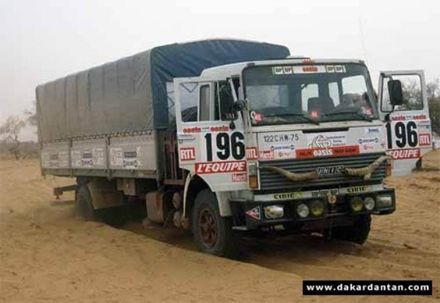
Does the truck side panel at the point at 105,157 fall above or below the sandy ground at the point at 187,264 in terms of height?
above

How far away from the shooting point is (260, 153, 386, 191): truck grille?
7762 millimetres

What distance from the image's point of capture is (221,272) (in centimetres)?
764

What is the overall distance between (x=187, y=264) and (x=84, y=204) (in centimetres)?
604

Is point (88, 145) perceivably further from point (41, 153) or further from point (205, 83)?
point (205, 83)

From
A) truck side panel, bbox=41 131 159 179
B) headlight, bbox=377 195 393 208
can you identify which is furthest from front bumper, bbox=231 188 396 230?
truck side panel, bbox=41 131 159 179

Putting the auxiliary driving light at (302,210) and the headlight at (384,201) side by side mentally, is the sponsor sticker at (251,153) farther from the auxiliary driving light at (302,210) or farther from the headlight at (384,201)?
the headlight at (384,201)

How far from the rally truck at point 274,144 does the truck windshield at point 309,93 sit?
13 millimetres

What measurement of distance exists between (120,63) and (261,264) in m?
4.66

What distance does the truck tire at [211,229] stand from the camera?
831 cm

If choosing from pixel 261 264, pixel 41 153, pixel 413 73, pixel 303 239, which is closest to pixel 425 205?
pixel 303 239

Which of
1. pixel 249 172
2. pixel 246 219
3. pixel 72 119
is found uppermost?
pixel 72 119

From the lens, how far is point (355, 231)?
30.4ft

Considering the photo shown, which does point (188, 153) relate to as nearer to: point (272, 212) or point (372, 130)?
point (272, 212)

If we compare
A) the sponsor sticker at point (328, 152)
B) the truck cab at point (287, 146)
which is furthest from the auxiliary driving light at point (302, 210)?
the sponsor sticker at point (328, 152)
